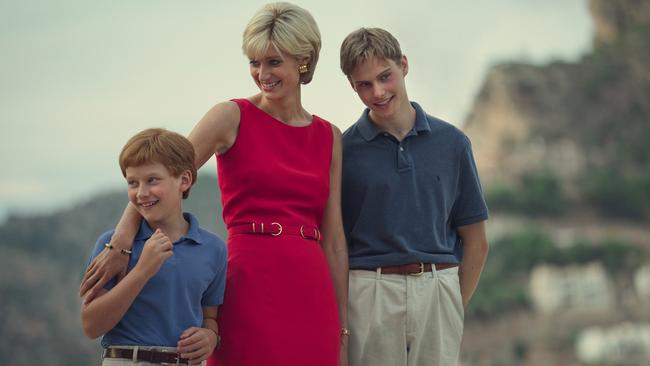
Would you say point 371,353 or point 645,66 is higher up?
point 645,66

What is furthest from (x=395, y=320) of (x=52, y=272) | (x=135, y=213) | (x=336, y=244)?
(x=52, y=272)

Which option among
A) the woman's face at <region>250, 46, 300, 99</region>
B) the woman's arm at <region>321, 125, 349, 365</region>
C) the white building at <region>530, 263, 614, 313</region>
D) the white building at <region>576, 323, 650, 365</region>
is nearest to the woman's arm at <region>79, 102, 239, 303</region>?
the woman's face at <region>250, 46, 300, 99</region>

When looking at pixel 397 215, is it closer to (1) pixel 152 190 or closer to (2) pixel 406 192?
(2) pixel 406 192

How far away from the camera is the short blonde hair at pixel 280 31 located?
9.20ft

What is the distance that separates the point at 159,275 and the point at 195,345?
0.19m

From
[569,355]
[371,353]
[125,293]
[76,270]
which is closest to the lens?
[125,293]

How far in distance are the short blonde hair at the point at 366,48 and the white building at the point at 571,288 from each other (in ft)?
111

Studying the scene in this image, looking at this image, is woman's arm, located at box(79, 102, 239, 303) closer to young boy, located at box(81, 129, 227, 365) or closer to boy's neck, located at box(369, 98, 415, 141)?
young boy, located at box(81, 129, 227, 365)

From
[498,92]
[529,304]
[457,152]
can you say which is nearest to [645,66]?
[498,92]

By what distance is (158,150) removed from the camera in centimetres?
256

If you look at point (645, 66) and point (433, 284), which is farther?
point (645, 66)

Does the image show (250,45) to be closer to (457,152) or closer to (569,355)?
(457,152)

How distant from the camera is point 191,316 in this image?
8.46 feet

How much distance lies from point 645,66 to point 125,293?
48797 millimetres
